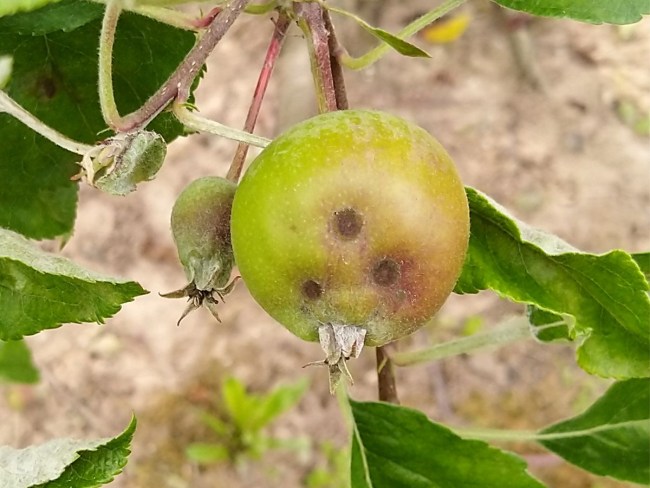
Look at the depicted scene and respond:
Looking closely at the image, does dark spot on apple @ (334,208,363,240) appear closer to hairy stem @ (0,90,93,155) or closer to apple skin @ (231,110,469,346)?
apple skin @ (231,110,469,346)

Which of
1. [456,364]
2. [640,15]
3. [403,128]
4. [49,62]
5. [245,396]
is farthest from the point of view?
[456,364]

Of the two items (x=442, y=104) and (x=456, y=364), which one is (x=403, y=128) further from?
(x=442, y=104)

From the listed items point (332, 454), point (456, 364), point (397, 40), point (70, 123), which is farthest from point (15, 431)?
point (397, 40)

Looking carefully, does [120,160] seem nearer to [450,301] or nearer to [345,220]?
[345,220]

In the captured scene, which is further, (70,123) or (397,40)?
(70,123)

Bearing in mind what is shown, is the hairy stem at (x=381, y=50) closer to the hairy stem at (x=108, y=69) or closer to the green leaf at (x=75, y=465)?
the hairy stem at (x=108, y=69)

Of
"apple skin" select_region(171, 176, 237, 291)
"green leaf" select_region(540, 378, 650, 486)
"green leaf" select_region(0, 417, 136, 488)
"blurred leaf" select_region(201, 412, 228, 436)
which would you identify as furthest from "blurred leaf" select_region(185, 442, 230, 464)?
"apple skin" select_region(171, 176, 237, 291)

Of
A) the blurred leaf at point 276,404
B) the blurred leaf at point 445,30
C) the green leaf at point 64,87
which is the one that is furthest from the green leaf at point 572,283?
the blurred leaf at point 445,30

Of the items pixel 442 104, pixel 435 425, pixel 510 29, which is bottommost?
pixel 442 104

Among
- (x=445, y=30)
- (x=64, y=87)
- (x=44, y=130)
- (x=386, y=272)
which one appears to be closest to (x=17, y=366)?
(x=64, y=87)
